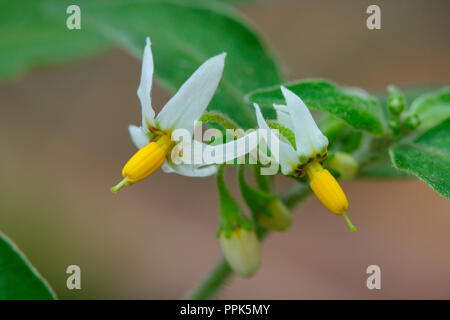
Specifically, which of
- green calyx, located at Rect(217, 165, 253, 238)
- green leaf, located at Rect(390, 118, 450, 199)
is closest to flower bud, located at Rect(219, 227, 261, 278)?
green calyx, located at Rect(217, 165, 253, 238)

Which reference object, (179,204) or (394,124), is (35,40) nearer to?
(394,124)

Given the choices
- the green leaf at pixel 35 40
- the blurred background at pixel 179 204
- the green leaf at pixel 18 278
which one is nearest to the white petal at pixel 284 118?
the green leaf at pixel 18 278

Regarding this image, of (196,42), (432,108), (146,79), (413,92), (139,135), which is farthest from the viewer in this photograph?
(413,92)

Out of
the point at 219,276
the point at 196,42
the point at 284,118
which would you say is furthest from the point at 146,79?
the point at 219,276

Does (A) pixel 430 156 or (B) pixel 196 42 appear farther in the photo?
(B) pixel 196 42

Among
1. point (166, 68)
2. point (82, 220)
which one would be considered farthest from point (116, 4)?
point (82, 220)

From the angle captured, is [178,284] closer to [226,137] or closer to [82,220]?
[82,220]

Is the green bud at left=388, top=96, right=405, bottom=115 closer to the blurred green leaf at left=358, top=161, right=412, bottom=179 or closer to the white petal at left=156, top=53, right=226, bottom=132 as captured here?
the blurred green leaf at left=358, top=161, right=412, bottom=179
